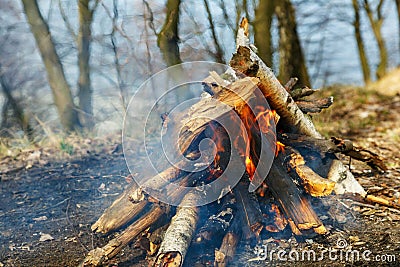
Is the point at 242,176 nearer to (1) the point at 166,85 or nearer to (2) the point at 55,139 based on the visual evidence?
(1) the point at 166,85

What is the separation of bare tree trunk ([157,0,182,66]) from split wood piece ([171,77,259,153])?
3117mm

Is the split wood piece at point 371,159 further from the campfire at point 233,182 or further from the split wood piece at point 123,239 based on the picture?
the split wood piece at point 123,239

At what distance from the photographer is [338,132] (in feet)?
18.9

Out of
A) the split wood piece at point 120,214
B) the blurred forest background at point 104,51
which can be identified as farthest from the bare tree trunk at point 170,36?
the split wood piece at point 120,214

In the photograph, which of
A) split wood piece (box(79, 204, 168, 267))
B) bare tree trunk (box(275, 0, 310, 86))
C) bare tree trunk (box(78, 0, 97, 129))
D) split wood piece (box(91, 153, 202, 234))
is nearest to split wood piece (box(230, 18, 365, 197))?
split wood piece (box(91, 153, 202, 234))

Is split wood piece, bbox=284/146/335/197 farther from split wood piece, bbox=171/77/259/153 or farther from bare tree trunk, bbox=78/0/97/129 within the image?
bare tree trunk, bbox=78/0/97/129

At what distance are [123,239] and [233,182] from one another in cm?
82

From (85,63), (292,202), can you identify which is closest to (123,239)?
(292,202)

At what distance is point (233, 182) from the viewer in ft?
9.21

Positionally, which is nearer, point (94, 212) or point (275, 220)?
point (275, 220)

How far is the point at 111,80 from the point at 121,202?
13.3ft

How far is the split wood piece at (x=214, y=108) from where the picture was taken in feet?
8.73

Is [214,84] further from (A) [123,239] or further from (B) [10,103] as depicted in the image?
(B) [10,103]

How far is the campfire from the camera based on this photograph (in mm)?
2674
